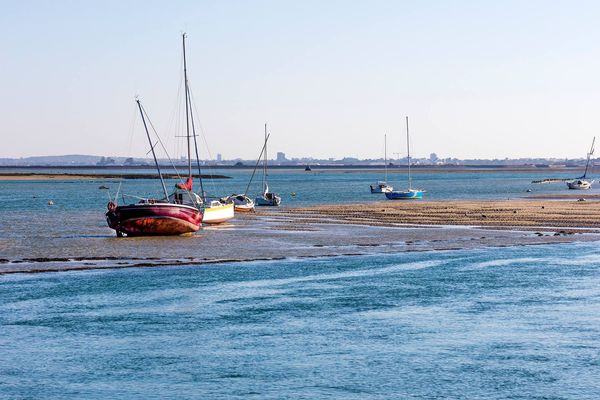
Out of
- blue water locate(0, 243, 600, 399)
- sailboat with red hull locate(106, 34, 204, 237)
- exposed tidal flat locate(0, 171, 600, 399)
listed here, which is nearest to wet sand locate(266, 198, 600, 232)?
exposed tidal flat locate(0, 171, 600, 399)

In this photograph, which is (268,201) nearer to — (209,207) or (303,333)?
(209,207)

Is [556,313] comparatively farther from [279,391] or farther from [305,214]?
[305,214]

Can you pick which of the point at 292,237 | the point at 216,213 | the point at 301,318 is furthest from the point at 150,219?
the point at 301,318

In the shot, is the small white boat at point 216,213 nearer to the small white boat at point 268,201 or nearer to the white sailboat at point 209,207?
the white sailboat at point 209,207

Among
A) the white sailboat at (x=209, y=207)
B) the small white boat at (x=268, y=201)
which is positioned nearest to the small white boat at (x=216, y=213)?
the white sailboat at (x=209, y=207)

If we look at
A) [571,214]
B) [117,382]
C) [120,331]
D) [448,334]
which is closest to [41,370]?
[117,382]

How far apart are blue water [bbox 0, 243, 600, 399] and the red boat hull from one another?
15.4 metres

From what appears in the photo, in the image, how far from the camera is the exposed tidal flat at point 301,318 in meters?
21.6

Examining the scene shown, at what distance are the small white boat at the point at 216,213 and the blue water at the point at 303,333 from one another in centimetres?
2626

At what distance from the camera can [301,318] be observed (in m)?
28.8

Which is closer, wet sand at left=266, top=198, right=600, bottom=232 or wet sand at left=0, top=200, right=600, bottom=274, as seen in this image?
wet sand at left=0, top=200, right=600, bottom=274

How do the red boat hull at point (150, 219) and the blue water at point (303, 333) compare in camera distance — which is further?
the red boat hull at point (150, 219)

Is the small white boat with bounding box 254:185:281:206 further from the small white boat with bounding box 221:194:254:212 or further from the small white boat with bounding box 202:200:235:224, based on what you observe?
the small white boat with bounding box 202:200:235:224

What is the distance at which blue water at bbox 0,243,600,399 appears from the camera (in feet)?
70.0
